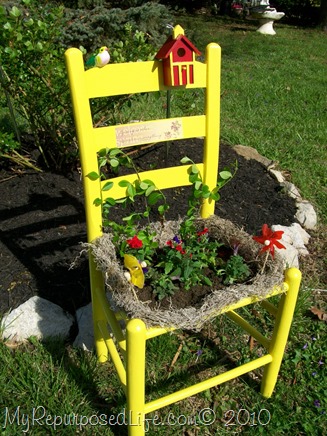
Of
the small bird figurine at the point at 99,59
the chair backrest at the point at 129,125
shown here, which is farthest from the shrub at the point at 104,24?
the small bird figurine at the point at 99,59

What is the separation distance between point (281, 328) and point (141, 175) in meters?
0.79

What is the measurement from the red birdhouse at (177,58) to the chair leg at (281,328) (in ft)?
2.54

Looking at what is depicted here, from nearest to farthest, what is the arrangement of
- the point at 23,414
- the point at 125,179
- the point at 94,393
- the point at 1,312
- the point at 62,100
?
the point at 125,179 < the point at 23,414 < the point at 94,393 < the point at 1,312 < the point at 62,100

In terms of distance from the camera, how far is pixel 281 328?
1.63 m

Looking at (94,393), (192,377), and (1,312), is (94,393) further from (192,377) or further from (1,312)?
(1,312)

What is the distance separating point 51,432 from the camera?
5.47ft

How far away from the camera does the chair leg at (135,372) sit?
1246 millimetres

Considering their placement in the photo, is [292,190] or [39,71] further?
[292,190]

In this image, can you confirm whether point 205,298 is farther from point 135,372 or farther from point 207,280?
point 135,372

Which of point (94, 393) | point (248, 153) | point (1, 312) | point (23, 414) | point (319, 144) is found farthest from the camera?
point (319, 144)

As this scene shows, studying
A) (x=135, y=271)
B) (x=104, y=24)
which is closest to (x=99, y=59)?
(x=135, y=271)

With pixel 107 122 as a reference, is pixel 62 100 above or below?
above

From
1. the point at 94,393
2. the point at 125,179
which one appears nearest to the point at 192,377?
the point at 94,393

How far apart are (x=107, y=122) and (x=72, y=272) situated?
1122mm
